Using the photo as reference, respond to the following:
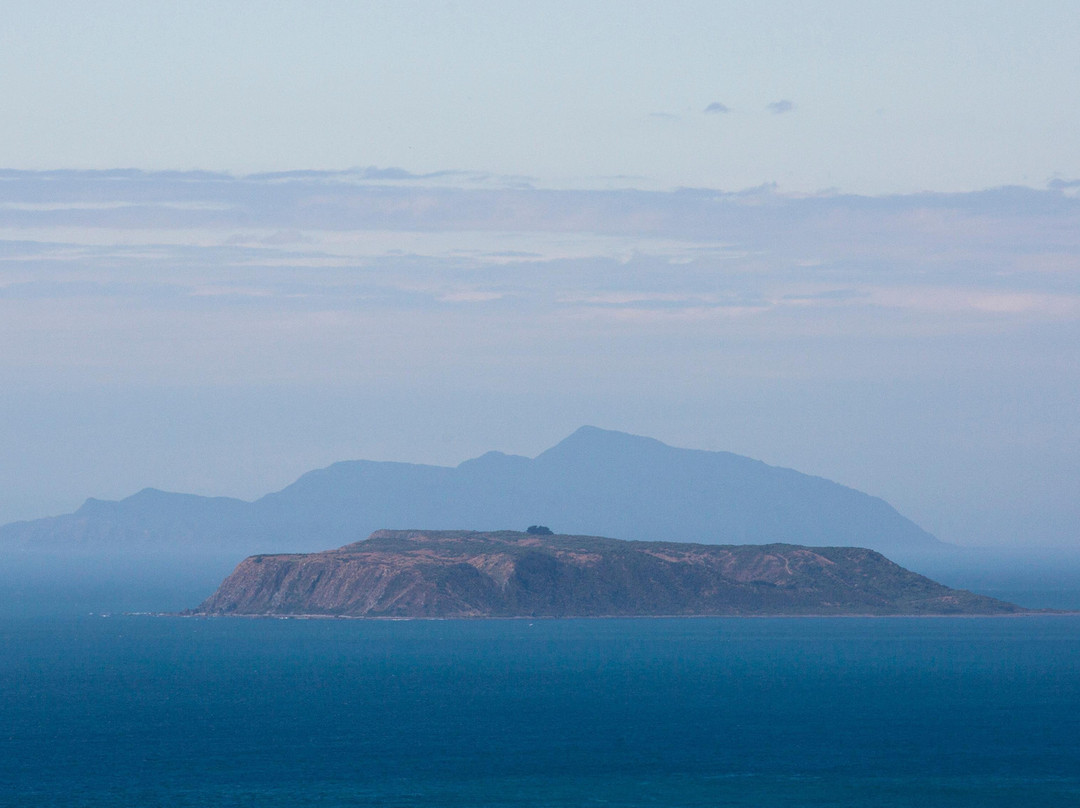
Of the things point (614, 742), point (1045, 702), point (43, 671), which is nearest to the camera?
point (614, 742)

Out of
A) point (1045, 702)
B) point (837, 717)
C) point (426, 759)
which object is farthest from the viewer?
point (1045, 702)

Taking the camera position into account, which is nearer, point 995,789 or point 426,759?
point 995,789

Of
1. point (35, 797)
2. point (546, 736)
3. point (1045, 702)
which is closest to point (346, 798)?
point (35, 797)

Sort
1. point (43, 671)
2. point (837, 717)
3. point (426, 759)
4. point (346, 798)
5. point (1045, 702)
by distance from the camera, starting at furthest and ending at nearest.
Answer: point (43, 671), point (1045, 702), point (837, 717), point (426, 759), point (346, 798)

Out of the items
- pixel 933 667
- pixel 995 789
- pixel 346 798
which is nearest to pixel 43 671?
pixel 346 798

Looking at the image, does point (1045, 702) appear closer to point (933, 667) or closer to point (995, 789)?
point (933, 667)

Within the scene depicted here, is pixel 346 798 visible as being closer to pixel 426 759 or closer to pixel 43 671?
pixel 426 759

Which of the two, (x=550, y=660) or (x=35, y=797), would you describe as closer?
(x=35, y=797)
